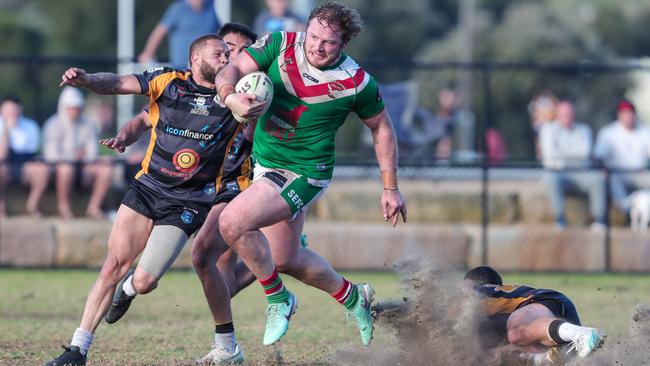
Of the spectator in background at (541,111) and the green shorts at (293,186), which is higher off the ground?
the spectator in background at (541,111)

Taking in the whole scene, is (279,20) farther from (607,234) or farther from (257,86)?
(257,86)

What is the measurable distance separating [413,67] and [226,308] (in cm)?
797

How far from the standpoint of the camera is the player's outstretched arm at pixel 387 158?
7449mm

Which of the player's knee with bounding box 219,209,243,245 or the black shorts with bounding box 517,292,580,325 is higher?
the player's knee with bounding box 219,209,243,245

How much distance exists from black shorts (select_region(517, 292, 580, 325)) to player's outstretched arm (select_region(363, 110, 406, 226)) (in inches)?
39.1

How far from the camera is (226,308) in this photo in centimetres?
784

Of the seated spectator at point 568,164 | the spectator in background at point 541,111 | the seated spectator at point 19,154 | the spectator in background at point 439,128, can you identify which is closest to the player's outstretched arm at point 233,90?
the seated spectator at point 19,154

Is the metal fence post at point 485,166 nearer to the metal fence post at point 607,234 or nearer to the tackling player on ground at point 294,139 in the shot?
the metal fence post at point 607,234

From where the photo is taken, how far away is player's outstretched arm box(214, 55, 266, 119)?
6586mm

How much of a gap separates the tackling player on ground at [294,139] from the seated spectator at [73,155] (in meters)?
7.60

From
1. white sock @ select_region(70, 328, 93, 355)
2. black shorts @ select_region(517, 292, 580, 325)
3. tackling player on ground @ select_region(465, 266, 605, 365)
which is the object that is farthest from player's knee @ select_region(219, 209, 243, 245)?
black shorts @ select_region(517, 292, 580, 325)

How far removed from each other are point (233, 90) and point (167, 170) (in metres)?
0.88

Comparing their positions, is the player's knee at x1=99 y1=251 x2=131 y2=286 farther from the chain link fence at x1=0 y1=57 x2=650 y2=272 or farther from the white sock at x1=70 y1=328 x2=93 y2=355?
the chain link fence at x1=0 y1=57 x2=650 y2=272

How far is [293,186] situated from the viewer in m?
7.27
